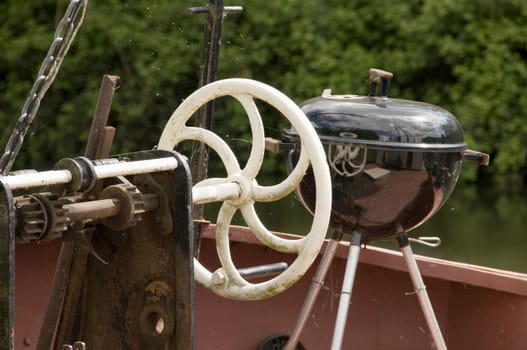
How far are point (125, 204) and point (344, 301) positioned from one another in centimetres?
90

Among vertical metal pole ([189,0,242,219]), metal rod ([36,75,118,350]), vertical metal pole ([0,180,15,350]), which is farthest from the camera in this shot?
vertical metal pole ([189,0,242,219])

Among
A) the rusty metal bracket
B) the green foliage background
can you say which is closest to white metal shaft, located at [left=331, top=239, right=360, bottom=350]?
the rusty metal bracket

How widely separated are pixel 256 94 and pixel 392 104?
569 millimetres

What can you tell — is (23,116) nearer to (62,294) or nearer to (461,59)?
(62,294)

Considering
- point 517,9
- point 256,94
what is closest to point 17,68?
point 517,9

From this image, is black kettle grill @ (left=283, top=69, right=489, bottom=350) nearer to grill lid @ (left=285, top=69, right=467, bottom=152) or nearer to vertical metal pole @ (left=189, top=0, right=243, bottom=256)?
grill lid @ (left=285, top=69, right=467, bottom=152)

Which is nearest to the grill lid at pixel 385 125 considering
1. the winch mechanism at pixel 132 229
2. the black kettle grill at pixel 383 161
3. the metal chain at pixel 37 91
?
the black kettle grill at pixel 383 161

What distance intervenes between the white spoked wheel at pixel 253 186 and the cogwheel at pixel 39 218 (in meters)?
0.44

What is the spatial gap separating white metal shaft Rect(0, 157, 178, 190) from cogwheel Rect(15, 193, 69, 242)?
43 mm

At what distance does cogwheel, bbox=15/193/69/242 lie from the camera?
1949mm

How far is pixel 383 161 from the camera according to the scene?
2.80 meters

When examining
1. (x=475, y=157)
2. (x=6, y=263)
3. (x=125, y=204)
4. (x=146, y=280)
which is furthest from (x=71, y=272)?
(x=475, y=157)

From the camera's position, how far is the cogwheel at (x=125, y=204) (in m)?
2.10

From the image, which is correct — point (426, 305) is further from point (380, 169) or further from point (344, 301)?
point (380, 169)
